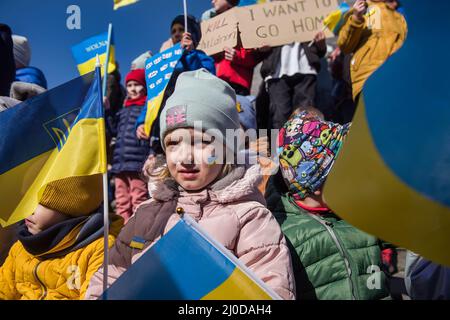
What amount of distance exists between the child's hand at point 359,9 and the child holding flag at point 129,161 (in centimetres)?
222

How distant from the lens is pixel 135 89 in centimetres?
477

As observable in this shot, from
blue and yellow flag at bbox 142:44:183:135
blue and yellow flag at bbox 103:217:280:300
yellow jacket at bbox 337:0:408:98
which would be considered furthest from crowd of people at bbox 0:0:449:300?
yellow jacket at bbox 337:0:408:98

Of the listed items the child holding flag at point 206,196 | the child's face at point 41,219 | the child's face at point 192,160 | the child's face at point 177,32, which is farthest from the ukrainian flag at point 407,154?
the child's face at point 177,32

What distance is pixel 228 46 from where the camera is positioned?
4090 millimetres

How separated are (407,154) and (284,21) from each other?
104 inches

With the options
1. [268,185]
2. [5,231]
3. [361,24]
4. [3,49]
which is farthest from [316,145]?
[3,49]

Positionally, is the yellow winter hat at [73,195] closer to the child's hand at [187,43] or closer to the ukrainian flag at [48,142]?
the ukrainian flag at [48,142]

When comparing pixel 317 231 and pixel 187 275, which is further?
pixel 317 231

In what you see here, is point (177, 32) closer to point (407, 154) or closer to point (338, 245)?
point (338, 245)

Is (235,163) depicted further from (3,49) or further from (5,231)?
(3,49)

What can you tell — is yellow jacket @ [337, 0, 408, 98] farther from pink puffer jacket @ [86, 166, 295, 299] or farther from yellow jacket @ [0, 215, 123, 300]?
yellow jacket @ [0, 215, 123, 300]

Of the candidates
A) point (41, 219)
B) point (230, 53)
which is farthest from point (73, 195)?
point (230, 53)

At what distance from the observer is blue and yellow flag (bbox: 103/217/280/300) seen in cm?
A: 159

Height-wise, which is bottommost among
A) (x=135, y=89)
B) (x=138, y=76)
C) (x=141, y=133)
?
(x=141, y=133)
